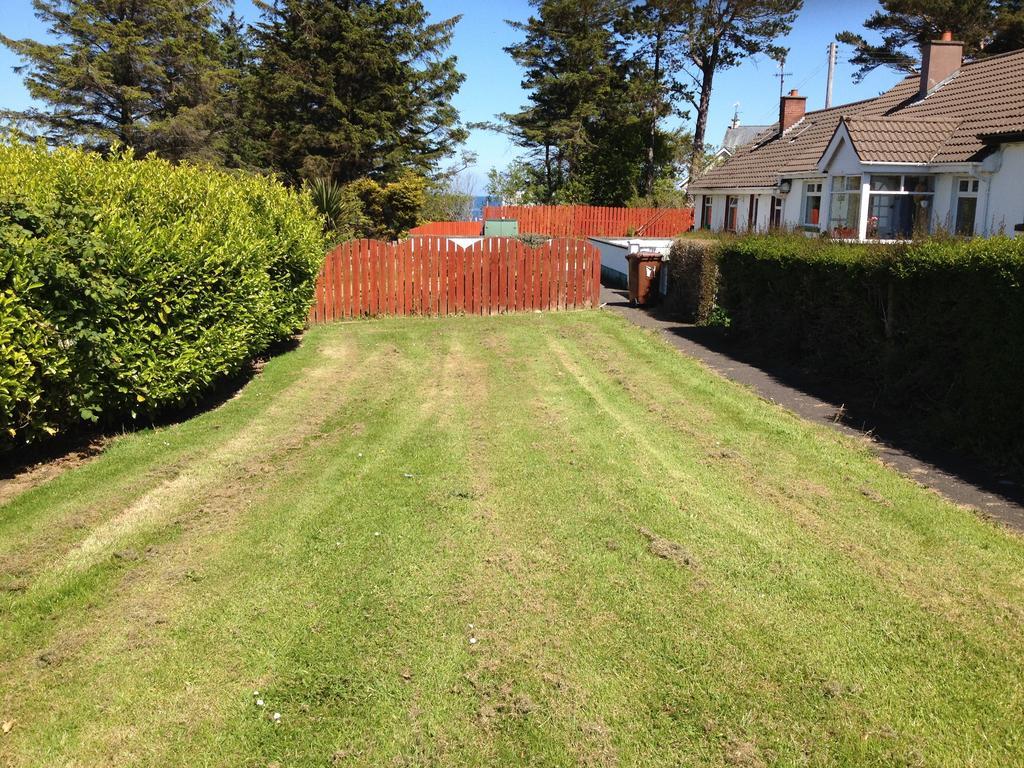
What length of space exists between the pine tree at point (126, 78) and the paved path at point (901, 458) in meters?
34.9

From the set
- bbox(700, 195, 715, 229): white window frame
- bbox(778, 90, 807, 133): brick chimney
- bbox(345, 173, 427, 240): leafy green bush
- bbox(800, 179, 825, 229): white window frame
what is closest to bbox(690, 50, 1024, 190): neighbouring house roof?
bbox(800, 179, 825, 229): white window frame

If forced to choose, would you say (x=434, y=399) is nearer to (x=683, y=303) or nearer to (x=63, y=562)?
(x=63, y=562)

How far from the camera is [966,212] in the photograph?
19422 mm

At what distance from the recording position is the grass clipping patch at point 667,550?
5.10 metres

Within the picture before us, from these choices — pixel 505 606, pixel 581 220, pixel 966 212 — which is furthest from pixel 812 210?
pixel 505 606

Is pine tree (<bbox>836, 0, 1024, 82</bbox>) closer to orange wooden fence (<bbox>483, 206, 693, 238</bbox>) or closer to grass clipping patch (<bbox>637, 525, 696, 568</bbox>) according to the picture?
orange wooden fence (<bbox>483, 206, 693, 238</bbox>)

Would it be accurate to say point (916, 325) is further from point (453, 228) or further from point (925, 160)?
point (453, 228)

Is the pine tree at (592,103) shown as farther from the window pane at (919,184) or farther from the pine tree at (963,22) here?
the window pane at (919,184)

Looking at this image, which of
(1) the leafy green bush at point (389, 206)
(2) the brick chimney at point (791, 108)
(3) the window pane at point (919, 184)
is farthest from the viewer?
(1) the leafy green bush at point (389, 206)

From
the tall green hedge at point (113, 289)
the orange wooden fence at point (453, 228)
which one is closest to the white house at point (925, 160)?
the tall green hedge at point (113, 289)

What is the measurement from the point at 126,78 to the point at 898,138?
35.5 meters

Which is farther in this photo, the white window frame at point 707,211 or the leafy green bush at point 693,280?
the white window frame at point 707,211

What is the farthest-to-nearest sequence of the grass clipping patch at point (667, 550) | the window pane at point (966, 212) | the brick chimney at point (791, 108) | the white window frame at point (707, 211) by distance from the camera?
the white window frame at point (707, 211) → the brick chimney at point (791, 108) → the window pane at point (966, 212) → the grass clipping patch at point (667, 550)

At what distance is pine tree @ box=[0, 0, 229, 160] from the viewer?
37781 mm
